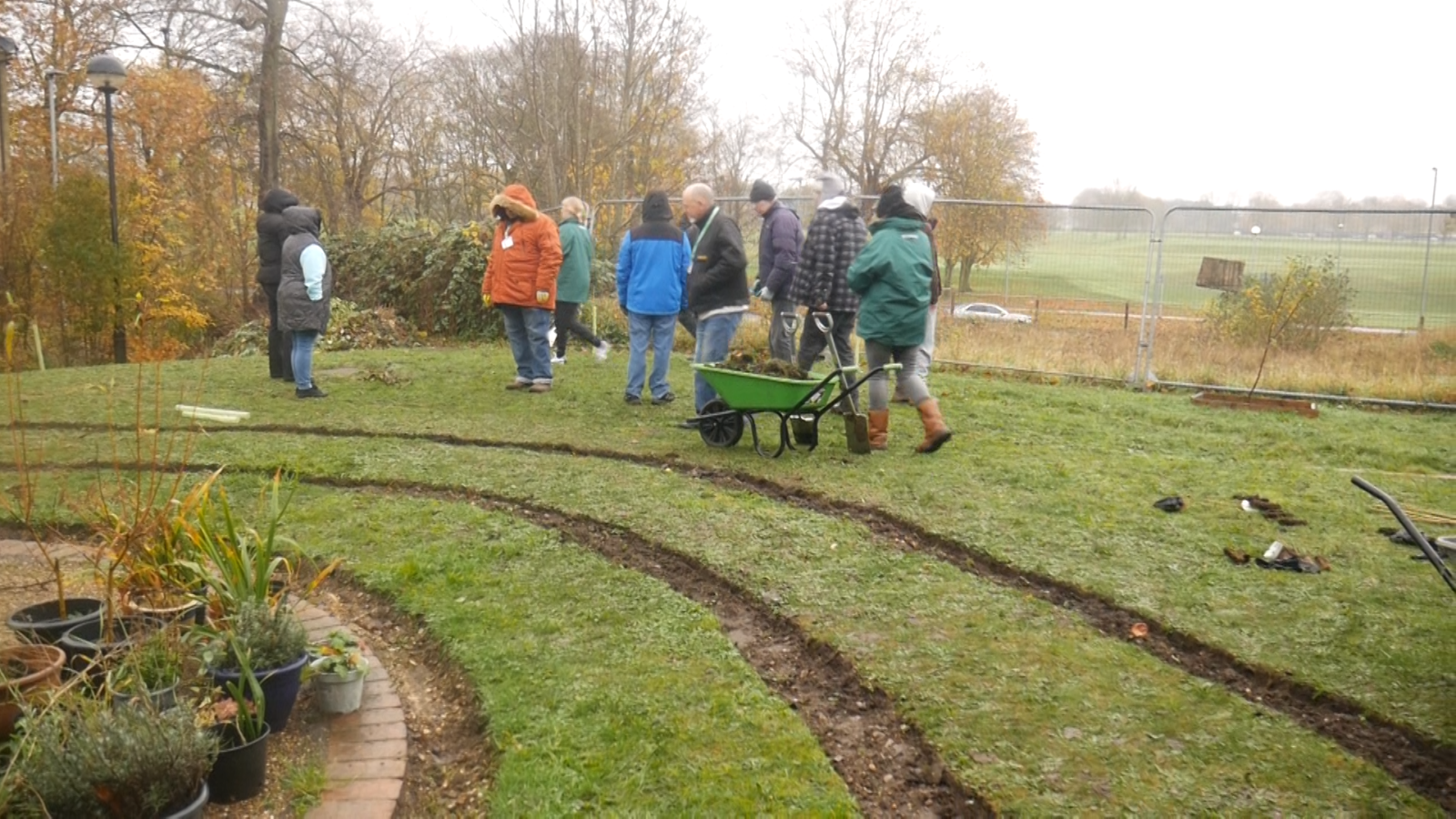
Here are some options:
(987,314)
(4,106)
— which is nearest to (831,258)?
(987,314)

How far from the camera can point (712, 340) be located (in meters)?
7.72

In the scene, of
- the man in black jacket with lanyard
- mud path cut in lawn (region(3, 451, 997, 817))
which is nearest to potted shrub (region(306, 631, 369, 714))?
mud path cut in lawn (region(3, 451, 997, 817))

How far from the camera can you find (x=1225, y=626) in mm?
4082

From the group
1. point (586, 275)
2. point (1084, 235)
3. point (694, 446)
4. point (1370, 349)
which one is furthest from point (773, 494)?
point (1370, 349)

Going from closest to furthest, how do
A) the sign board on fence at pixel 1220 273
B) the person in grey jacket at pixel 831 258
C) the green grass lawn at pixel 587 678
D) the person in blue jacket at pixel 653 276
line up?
the green grass lawn at pixel 587 678 → the person in grey jacket at pixel 831 258 → the person in blue jacket at pixel 653 276 → the sign board on fence at pixel 1220 273

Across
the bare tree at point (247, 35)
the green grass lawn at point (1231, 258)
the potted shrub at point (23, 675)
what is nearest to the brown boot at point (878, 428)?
the potted shrub at point (23, 675)

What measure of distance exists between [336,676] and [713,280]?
4.80 meters

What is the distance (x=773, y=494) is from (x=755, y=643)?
2.13 meters

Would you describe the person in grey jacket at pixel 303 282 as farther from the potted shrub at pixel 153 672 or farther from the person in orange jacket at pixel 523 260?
the potted shrub at pixel 153 672

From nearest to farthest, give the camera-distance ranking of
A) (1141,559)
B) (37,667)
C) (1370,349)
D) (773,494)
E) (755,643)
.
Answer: (37,667) → (755,643) → (1141,559) → (773,494) → (1370,349)

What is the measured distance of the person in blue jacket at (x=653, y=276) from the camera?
8.16 meters

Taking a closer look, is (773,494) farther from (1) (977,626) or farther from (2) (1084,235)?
(2) (1084,235)

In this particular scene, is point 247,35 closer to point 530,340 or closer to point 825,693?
point 530,340

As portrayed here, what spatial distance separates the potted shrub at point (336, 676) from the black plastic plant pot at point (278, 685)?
0.07 m
